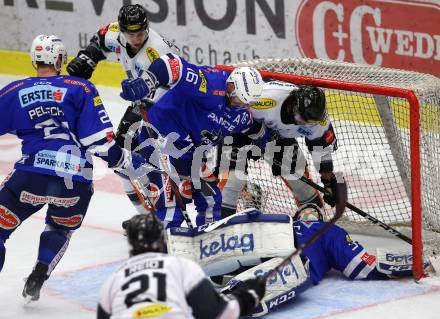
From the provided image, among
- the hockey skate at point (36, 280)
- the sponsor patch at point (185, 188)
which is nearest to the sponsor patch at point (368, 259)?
the sponsor patch at point (185, 188)

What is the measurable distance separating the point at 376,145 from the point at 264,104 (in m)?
1.12

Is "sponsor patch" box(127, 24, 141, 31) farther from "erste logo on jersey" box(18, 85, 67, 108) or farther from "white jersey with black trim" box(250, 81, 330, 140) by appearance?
"erste logo on jersey" box(18, 85, 67, 108)

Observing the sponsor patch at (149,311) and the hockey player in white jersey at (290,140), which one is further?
the hockey player in white jersey at (290,140)

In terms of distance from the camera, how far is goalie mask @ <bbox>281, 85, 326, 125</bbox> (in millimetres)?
5137

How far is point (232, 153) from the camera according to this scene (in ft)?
18.8

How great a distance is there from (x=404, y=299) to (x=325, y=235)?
1.55ft

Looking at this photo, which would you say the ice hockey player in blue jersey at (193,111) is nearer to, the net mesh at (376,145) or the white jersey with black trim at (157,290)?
the net mesh at (376,145)

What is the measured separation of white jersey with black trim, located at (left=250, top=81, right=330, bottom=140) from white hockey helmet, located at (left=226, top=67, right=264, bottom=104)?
26cm

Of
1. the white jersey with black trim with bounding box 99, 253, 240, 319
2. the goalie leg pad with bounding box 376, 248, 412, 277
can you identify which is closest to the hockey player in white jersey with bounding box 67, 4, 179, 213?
the goalie leg pad with bounding box 376, 248, 412, 277

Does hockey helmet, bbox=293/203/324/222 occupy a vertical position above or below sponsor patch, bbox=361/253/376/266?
above

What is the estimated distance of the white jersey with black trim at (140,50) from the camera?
231 inches

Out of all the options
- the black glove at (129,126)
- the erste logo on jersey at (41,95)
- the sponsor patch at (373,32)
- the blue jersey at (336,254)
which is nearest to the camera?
the erste logo on jersey at (41,95)

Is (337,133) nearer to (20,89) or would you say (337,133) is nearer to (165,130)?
(165,130)

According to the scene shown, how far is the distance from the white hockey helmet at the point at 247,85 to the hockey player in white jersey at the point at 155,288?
163cm
